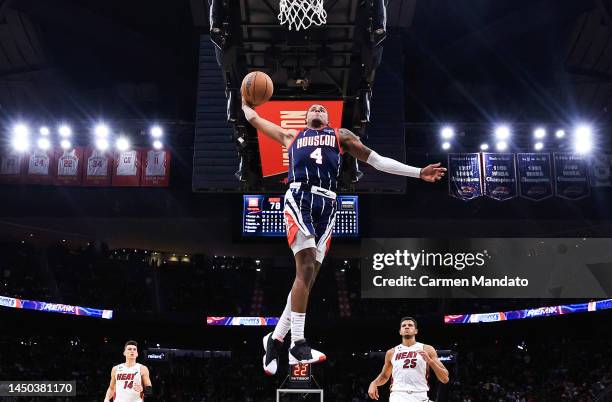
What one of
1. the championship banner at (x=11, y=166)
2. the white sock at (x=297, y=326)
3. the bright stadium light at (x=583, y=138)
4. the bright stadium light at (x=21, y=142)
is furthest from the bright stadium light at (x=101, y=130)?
the white sock at (x=297, y=326)

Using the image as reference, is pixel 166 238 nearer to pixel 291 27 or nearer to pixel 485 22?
pixel 485 22

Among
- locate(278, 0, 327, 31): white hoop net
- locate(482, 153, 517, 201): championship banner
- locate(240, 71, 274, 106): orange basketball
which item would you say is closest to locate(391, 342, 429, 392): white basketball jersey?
locate(240, 71, 274, 106): orange basketball

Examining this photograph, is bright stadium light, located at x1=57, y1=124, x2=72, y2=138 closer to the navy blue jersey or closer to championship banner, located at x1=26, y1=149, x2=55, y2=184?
championship banner, located at x1=26, y1=149, x2=55, y2=184

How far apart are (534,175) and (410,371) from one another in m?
12.7

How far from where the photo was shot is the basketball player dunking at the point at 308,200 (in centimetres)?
404

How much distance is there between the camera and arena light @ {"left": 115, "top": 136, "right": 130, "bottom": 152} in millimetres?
18875

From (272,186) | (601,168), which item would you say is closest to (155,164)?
(272,186)

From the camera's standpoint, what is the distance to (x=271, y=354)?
4.13 meters

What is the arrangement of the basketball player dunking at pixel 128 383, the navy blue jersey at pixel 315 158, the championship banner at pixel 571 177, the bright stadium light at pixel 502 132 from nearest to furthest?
1. the navy blue jersey at pixel 315 158
2. the basketball player dunking at pixel 128 383
3. the championship banner at pixel 571 177
4. the bright stadium light at pixel 502 132

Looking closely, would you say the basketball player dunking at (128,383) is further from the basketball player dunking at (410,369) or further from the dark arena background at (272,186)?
the basketball player dunking at (410,369)

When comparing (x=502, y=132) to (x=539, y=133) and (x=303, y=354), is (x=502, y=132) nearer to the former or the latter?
(x=539, y=133)

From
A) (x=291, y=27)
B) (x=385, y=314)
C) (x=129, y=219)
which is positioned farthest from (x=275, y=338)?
(x=385, y=314)

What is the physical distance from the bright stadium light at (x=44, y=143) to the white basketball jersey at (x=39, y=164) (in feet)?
0.66

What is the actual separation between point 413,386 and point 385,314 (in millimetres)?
19575
